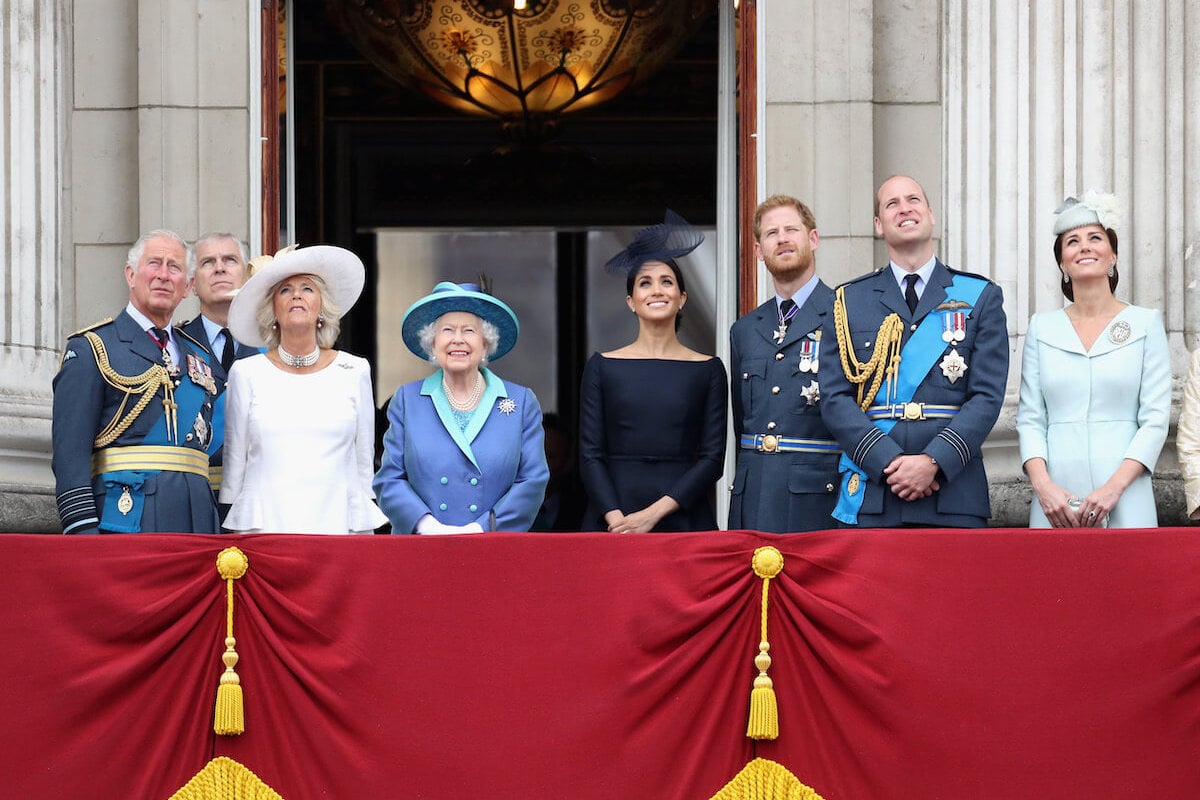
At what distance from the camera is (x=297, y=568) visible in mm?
5527

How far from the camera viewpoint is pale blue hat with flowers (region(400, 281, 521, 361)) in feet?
21.5

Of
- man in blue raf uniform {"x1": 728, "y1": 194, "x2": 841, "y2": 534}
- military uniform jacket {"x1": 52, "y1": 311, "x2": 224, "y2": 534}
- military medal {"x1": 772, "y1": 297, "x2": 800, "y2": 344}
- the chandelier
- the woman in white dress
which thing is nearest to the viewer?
military uniform jacket {"x1": 52, "y1": 311, "x2": 224, "y2": 534}

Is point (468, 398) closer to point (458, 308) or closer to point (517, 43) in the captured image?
point (458, 308)

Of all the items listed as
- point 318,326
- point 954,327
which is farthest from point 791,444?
point 318,326

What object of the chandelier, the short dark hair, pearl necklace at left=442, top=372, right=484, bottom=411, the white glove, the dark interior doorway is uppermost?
the chandelier

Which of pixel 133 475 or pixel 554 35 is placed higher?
pixel 554 35

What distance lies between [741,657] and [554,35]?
695 centimetres

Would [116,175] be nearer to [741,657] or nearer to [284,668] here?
[284,668]

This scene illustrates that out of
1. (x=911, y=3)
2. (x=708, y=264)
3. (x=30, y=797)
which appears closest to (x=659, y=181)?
(x=708, y=264)

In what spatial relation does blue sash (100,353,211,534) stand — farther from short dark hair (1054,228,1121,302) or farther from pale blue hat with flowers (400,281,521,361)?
short dark hair (1054,228,1121,302)

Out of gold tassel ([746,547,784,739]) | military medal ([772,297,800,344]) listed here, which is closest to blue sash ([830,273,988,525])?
military medal ([772,297,800,344])

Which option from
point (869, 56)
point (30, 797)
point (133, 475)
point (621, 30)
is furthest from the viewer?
point (621, 30)

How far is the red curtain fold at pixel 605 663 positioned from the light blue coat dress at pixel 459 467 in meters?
0.83

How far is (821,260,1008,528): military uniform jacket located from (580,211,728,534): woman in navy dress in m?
0.62
